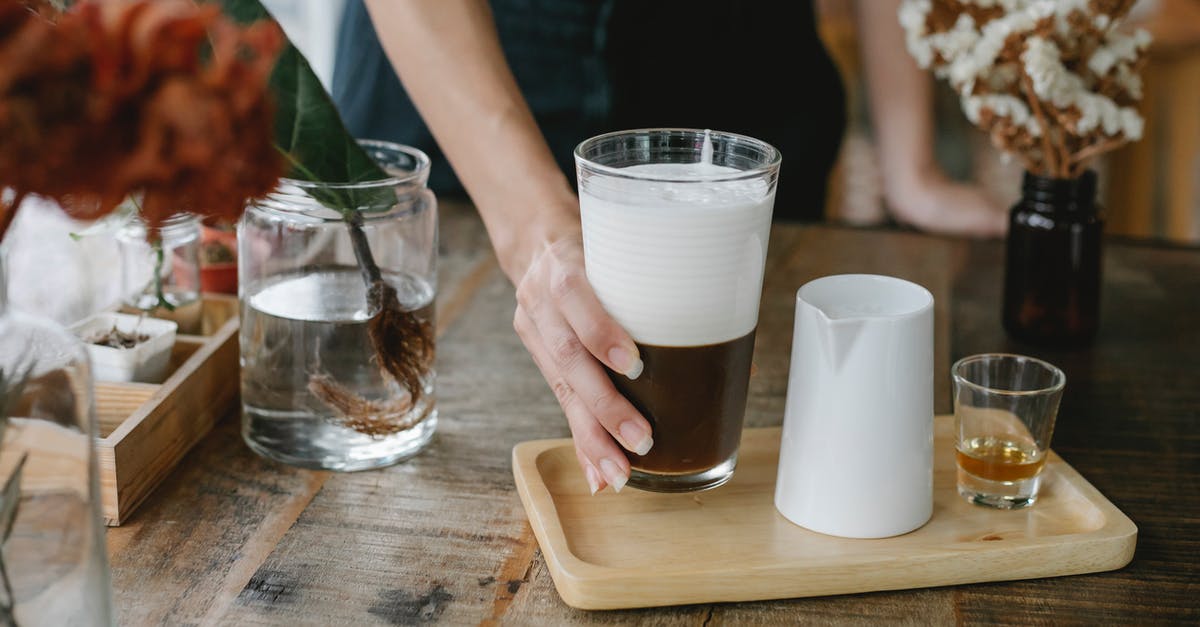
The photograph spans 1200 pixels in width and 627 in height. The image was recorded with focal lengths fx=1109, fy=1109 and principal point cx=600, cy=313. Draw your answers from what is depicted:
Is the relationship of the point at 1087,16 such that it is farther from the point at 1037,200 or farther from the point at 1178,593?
the point at 1178,593

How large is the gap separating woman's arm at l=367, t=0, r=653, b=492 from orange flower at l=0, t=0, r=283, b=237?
1.36ft

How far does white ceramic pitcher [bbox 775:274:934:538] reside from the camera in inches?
31.8

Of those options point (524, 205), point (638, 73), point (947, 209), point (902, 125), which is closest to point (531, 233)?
point (524, 205)

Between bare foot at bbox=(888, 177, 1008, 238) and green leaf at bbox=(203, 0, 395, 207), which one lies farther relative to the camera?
bare foot at bbox=(888, 177, 1008, 238)

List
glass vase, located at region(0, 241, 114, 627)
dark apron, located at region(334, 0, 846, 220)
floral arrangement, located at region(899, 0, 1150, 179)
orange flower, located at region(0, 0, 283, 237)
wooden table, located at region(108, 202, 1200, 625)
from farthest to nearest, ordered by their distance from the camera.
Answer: dark apron, located at region(334, 0, 846, 220)
floral arrangement, located at region(899, 0, 1150, 179)
wooden table, located at region(108, 202, 1200, 625)
glass vase, located at region(0, 241, 114, 627)
orange flower, located at region(0, 0, 283, 237)

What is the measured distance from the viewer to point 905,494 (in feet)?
2.74

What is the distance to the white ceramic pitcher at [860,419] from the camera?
31.8 inches

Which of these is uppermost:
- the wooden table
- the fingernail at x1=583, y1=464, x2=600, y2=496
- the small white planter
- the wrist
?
the wrist

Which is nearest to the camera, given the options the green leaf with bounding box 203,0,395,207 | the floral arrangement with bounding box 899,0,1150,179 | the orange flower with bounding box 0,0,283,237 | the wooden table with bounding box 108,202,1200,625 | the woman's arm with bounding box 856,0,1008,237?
the orange flower with bounding box 0,0,283,237

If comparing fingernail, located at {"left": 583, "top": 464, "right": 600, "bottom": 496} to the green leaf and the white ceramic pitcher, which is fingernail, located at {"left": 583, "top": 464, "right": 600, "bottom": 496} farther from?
the green leaf

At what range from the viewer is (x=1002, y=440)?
91 cm

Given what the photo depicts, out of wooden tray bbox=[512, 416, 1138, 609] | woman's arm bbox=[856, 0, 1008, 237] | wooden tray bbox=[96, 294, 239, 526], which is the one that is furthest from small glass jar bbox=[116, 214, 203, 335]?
woman's arm bbox=[856, 0, 1008, 237]

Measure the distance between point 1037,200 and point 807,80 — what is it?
662 mm

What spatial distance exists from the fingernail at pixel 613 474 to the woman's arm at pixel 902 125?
47.5 inches
